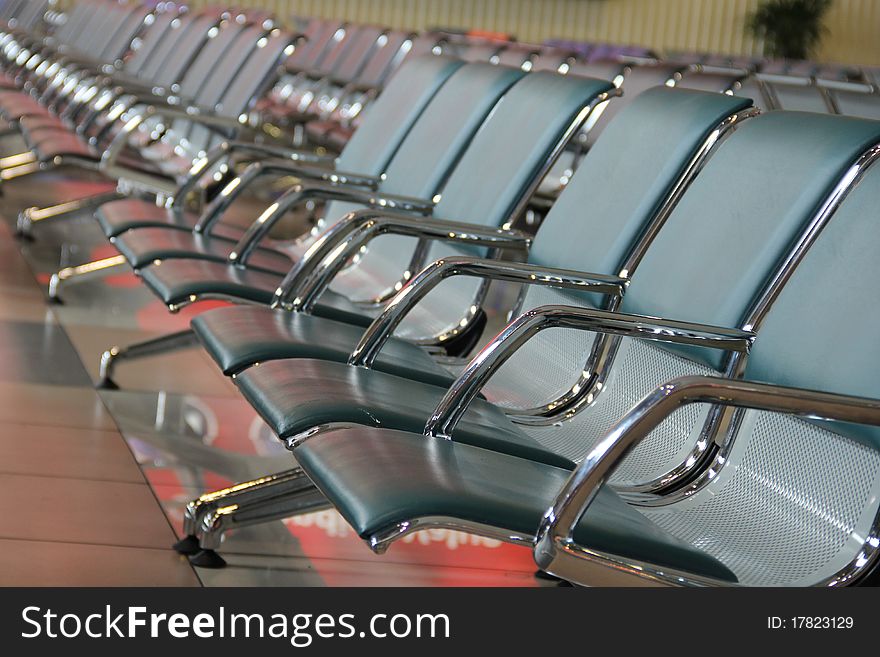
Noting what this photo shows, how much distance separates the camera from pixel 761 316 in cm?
179

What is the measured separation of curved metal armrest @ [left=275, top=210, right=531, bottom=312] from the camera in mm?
2309

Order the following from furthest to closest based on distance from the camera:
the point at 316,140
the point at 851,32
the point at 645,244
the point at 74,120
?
the point at 851,32 < the point at 316,140 < the point at 74,120 < the point at 645,244

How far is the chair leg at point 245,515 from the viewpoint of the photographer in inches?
84.8

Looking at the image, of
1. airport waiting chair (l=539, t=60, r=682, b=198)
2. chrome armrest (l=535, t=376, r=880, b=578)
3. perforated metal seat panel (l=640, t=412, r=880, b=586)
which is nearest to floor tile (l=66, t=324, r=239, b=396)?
perforated metal seat panel (l=640, t=412, r=880, b=586)

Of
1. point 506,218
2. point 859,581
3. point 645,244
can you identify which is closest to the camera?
point 859,581

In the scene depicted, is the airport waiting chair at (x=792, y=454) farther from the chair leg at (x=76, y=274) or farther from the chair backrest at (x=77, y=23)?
the chair backrest at (x=77, y=23)

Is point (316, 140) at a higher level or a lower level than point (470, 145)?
higher

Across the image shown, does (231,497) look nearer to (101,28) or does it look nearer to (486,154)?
(486,154)

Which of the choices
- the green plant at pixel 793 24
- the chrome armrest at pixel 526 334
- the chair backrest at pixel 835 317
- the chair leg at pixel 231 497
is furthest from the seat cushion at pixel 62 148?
the green plant at pixel 793 24

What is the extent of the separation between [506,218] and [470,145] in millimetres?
372

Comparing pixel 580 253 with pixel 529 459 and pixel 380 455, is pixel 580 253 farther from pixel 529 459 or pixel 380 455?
pixel 380 455

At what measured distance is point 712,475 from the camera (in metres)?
1.75

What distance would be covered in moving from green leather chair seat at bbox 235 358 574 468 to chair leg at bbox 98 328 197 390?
1.24m

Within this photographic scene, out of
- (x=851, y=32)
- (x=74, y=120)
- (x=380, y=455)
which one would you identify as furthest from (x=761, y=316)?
(x=851, y=32)
